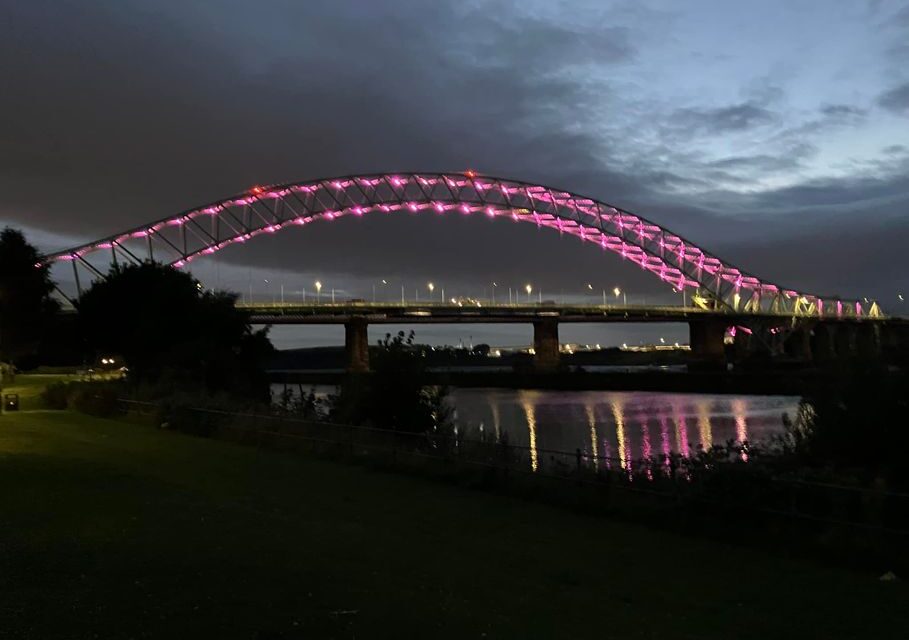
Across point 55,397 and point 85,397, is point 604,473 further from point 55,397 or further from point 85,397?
point 55,397

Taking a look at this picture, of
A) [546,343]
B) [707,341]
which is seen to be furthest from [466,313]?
[707,341]

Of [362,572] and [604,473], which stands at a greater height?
[604,473]

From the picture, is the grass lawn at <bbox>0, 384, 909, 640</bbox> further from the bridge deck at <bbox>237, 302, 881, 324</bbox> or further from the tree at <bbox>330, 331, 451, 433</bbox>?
the bridge deck at <bbox>237, 302, 881, 324</bbox>

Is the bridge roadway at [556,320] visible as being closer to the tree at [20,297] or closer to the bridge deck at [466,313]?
the bridge deck at [466,313]

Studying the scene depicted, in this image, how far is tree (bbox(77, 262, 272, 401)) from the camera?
40.3 m

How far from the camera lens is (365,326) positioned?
108 meters

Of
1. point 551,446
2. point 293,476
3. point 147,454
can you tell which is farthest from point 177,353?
point 293,476

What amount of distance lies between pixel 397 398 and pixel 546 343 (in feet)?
297

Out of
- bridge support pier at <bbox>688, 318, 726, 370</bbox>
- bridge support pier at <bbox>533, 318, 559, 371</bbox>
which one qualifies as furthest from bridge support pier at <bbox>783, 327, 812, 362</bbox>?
bridge support pier at <bbox>533, 318, 559, 371</bbox>

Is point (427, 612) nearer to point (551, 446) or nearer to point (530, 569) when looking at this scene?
point (530, 569)

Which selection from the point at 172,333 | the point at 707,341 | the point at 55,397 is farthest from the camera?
the point at 707,341

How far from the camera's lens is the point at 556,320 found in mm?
117312

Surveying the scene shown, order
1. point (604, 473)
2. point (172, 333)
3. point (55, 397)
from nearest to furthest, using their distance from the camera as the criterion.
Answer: point (604, 473) → point (55, 397) → point (172, 333)

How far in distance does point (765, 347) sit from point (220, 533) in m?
123
